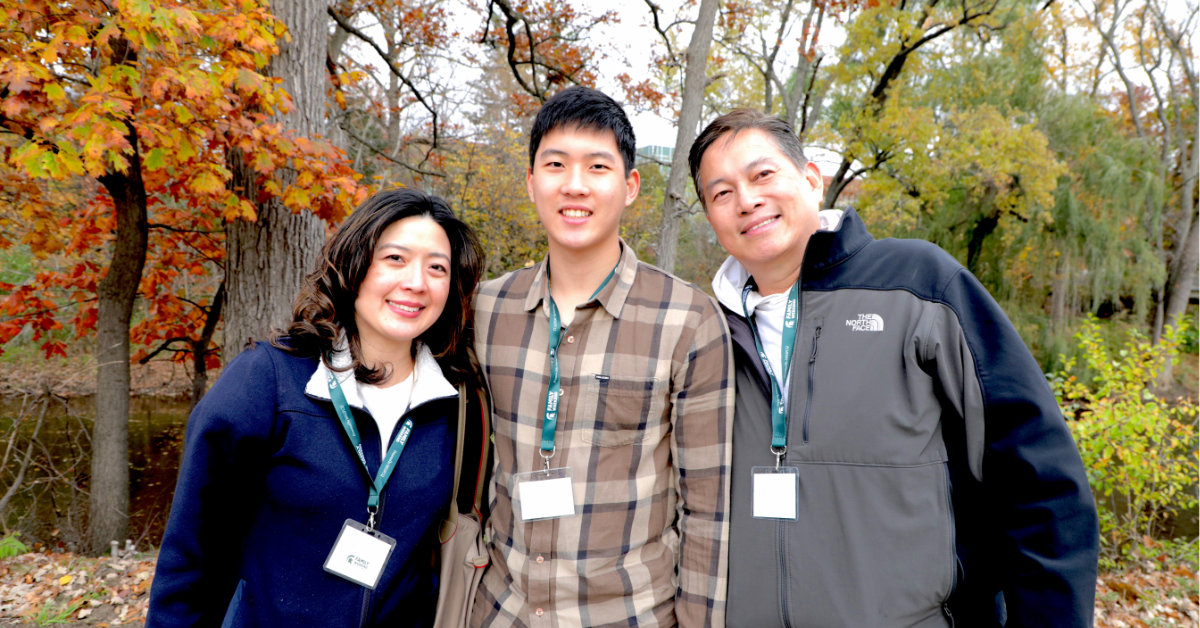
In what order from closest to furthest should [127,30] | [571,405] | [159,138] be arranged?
[571,405], [127,30], [159,138]

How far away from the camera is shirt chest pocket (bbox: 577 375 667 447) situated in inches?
72.2

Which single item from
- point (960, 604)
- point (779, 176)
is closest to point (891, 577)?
point (960, 604)

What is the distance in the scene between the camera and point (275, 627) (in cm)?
165

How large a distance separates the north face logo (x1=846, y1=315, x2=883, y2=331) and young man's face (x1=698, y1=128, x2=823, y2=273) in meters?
0.31

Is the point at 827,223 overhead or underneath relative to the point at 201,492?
overhead

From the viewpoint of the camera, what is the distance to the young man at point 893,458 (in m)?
1.53

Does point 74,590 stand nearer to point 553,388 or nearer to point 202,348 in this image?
point 202,348

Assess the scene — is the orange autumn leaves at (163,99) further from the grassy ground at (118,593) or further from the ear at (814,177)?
the ear at (814,177)

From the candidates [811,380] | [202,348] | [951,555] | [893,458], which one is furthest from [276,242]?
[951,555]

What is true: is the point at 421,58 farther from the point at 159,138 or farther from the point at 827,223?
the point at 827,223

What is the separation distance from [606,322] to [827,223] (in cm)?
81

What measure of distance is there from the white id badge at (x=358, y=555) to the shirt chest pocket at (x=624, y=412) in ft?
2.11

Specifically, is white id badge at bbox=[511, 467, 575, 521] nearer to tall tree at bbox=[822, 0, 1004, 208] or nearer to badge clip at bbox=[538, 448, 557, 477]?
badge clip at bbox=[538, 448, 557, 477]

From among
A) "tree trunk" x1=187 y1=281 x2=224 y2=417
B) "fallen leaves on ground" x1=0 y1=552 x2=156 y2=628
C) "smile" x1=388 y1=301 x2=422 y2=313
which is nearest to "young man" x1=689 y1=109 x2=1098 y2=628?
"smile" x1=388 y1=301 x2=422 y2=313
